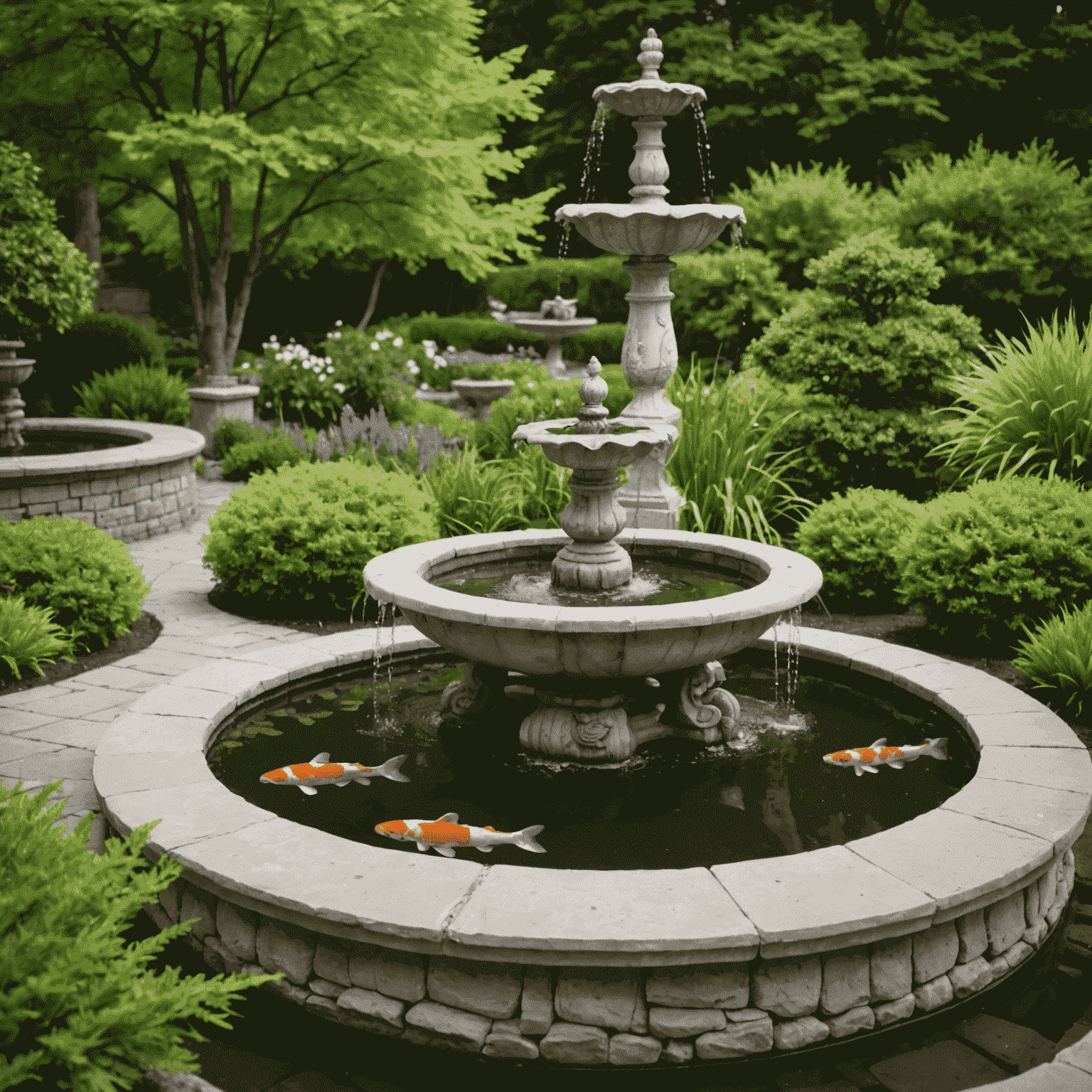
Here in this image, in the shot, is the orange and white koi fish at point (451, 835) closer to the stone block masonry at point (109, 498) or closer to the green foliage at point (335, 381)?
the stone block masonry at point (109, 498)

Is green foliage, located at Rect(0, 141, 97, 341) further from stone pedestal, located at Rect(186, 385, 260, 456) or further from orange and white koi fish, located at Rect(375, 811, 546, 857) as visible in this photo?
orange and white koi fish, located at Rect(375, 811, 546, 857)

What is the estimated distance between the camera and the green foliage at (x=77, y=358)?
50.1 ft

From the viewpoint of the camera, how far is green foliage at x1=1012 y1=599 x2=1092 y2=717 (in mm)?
5277

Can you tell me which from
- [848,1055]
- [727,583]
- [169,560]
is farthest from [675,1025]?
[169,560]

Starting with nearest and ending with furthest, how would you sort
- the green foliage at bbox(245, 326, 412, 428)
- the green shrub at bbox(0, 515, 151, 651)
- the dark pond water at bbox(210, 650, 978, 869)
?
1. the dark pond water at bbox(210, 650, 978, 869)
2. the green shrub at bbox(0, 515, 151, 651)
3. the green foliage at bbox(245, 326, 412, 428)

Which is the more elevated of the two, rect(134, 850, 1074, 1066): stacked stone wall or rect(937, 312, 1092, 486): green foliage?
rect(937, 312, 1092, 486): green foliage

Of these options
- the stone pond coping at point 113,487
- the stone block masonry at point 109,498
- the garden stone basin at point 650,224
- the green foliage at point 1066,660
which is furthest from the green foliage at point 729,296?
the green foliage at point 1066,660

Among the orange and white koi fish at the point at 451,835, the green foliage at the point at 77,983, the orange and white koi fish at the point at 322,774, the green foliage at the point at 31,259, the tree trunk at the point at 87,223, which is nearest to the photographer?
the green foliage at the point at 77,983

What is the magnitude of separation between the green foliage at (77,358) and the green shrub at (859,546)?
11.1 metres

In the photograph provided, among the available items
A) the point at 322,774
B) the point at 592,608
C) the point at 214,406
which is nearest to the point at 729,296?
the point at 214,406

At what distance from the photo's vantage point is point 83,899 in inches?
87.9

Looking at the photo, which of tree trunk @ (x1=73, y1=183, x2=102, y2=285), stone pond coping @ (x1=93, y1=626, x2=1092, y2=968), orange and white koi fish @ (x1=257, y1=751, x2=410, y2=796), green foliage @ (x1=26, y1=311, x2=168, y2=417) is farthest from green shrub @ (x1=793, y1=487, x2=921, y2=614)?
tree trunk @ (x1=73, y1=183, x2=102, y2=285)

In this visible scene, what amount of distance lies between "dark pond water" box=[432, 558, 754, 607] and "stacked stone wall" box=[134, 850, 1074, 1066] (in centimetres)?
196

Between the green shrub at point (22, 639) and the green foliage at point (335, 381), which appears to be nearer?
the green shrub at point (22, 639)
